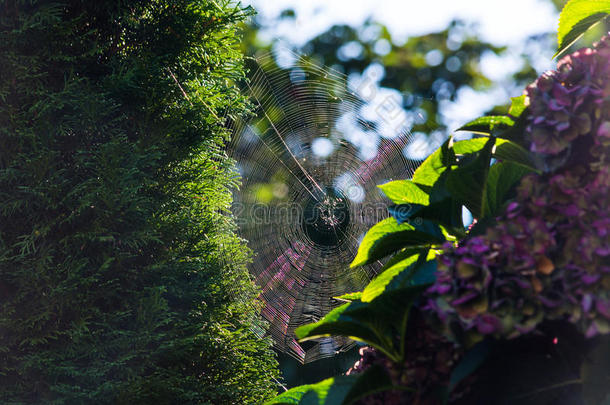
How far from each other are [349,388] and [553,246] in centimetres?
41

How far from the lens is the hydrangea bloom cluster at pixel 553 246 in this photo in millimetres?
612

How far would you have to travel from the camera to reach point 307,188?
3.81m

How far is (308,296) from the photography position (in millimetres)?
3721

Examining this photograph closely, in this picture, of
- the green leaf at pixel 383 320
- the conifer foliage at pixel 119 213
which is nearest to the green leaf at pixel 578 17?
the green leaf at pixel 383 320

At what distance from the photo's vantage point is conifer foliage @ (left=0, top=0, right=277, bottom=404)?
207 centimetres

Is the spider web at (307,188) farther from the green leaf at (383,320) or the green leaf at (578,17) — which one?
the green leaf at (383,320)

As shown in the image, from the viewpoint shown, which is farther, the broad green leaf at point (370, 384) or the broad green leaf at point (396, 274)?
the broad green leaf at point (396, 274)

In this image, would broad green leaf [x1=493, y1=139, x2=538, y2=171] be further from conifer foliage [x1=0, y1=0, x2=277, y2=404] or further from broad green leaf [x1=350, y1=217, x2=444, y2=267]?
conifer foliage [x1=0, y1=0, x2=277, y2=404]

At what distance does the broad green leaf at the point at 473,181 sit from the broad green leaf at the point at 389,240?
100 mm

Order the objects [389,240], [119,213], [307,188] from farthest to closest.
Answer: [307,188] < [119,213] < [389,240]

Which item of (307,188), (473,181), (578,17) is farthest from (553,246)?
(307,188)

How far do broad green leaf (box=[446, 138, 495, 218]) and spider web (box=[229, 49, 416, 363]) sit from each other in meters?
2.22

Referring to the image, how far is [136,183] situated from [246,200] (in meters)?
1.57

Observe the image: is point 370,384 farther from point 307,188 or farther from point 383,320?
point 307,188
